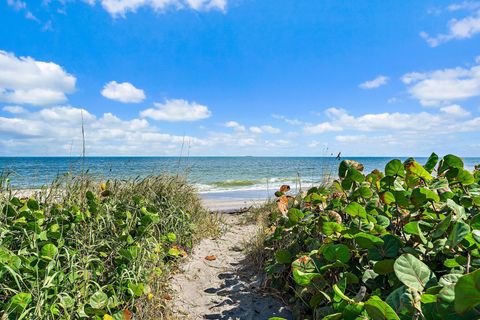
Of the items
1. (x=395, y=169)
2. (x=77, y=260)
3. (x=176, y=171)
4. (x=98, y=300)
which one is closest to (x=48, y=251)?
(x=77, y=260)

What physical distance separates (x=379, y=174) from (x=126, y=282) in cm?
231

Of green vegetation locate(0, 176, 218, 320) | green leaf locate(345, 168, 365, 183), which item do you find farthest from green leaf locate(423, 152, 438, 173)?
green vegetation locate(0, 176, 218, 320)

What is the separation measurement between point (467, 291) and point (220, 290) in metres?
2.87

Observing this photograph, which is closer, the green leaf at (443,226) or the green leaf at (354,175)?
the green leaf at (443,226)

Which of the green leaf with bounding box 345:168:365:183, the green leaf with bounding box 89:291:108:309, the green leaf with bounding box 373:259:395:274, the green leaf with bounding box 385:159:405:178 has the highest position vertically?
the green leaf with bounding box 385:159:405:178

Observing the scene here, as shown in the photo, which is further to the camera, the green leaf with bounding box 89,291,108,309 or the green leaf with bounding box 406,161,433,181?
the green leaf with bounding box 89,291,108,309

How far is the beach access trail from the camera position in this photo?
2.88 m

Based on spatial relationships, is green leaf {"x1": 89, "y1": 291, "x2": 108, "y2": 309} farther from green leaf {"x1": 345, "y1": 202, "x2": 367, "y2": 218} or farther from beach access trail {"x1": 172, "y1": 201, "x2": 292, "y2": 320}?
green leaf {"x1": 345, "y1": 202, "x2": 367, "y2": 218}

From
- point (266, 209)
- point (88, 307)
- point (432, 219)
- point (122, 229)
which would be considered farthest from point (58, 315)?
point (266, 209)

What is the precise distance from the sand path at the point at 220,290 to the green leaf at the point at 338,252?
118 centimetres

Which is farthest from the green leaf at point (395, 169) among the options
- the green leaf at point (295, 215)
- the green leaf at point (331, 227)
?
the green leaf at point (295, 215)

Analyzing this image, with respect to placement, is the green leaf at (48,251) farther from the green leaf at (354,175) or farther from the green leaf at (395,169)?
the green leaf at (395,169)

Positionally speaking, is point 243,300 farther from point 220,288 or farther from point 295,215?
point 295,215

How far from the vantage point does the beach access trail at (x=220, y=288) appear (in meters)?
2.88
